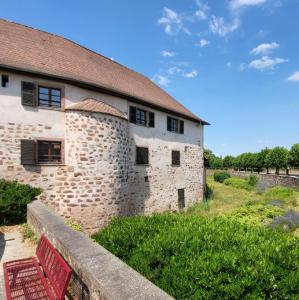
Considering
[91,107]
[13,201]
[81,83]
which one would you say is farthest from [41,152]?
[81,83]

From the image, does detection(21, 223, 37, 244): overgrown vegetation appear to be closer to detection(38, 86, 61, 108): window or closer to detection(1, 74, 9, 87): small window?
detection(38, 86, 61, 108): window

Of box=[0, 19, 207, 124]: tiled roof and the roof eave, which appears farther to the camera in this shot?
box=[0, 19, 207, 124]: tiled roof

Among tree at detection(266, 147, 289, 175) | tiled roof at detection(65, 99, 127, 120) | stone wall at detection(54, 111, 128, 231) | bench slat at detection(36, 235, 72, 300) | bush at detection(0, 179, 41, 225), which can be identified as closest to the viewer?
bench slat at detection(36, 235, 72, 300)

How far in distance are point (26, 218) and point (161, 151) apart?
9.56 meters

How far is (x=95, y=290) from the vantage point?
2936 mm

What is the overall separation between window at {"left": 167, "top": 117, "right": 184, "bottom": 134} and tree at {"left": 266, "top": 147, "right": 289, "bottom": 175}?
33.2 metres

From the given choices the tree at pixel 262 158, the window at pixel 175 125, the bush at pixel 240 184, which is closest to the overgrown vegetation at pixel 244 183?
the bush at pixel 240 184

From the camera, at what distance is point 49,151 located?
34.2 feet

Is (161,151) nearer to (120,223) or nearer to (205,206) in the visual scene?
(205,206)

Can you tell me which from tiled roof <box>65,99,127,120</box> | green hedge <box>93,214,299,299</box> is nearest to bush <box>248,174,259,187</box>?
tiled roof <box>65,99,127,120</box>

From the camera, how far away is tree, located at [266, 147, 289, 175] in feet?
146

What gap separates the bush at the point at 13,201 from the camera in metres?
7.86

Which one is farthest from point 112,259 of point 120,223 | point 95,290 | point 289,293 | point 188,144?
point 188,144

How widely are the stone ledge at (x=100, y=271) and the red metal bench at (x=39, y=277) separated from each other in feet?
0.89
